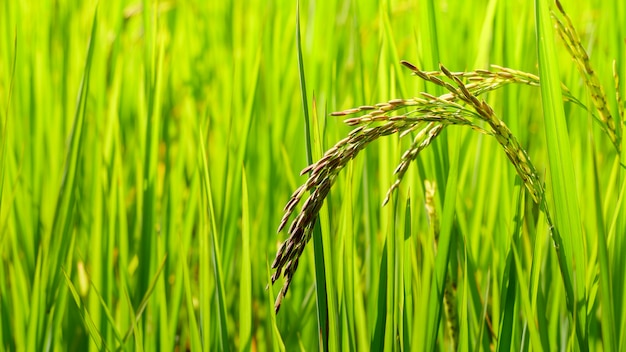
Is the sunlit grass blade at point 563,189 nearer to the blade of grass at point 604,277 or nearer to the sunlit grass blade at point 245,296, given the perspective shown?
the blade of grass at point 604,277

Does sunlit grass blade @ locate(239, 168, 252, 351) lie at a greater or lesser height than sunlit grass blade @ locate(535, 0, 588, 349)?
lesser

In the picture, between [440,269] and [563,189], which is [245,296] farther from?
[563,189]

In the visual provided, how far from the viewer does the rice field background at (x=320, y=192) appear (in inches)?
29.0

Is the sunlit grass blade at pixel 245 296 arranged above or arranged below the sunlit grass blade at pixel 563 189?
below

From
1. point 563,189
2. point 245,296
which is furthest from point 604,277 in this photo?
point 245,296

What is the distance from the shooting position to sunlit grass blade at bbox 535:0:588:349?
27.8 inches

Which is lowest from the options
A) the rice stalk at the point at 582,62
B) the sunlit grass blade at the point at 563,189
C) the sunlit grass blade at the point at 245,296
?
the sunlit grass blade at the point at 245,296

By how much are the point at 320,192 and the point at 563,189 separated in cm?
29

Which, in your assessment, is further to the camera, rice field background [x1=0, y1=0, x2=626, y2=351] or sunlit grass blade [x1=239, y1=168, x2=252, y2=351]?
sunlit grass blade [x1=239, y1=168, x2=252, y2=351]

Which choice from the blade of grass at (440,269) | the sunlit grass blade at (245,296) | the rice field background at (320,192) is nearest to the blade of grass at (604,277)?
the rice field background at (320,192)

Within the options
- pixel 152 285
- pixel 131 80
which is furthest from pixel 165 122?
pixel 152 285

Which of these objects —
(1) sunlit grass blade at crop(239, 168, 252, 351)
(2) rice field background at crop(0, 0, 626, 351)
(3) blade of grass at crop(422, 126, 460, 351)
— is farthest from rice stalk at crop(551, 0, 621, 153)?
(1) sunlit grass blade at crop(239, 168, 252, 351)

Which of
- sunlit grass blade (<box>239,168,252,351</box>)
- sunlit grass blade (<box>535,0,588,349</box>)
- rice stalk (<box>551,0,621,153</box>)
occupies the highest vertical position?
rice stalk (<box>551,0,621,153</box>)

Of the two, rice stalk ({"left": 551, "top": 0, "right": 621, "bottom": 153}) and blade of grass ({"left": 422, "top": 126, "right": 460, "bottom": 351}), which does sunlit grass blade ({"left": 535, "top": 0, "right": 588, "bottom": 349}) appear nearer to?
rice stalk ({"left": 551, "top": 0, "right": 621, "bottom": 153})
